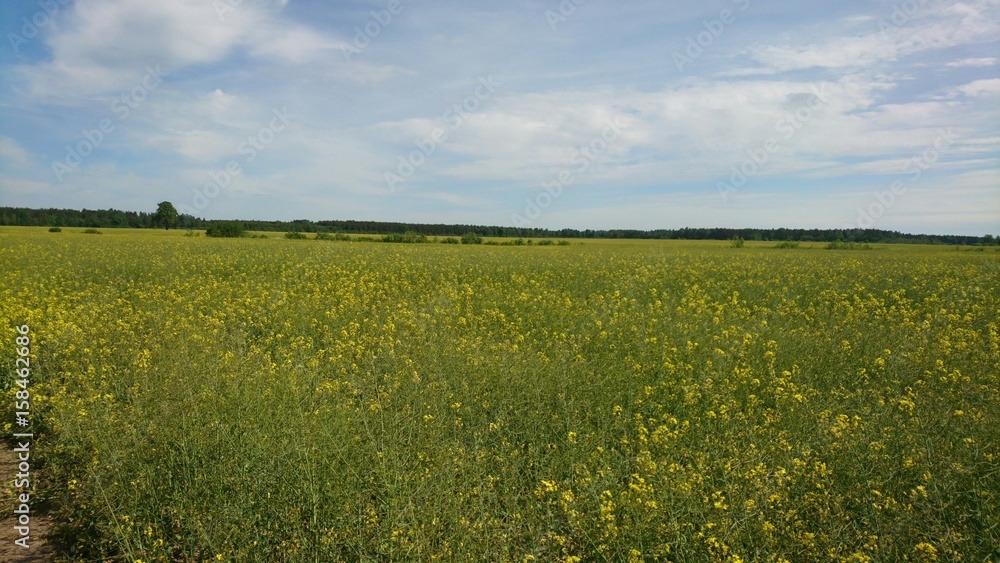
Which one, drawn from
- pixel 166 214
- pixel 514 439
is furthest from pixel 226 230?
pixel 514 439

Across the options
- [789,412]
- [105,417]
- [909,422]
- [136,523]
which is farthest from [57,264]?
Answer: [909,422]

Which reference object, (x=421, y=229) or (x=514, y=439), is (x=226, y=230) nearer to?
(x=421, y=229)

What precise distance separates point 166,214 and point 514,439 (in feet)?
310

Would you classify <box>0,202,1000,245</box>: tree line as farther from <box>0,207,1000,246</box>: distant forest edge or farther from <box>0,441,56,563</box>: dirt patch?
<box>0,441,56,563</box>: dirt patch

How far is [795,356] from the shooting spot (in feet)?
25.6

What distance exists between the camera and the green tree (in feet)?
268

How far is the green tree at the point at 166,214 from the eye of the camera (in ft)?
268

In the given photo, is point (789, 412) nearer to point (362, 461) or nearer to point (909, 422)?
point (909, 422)

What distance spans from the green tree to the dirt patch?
90480 millimetres

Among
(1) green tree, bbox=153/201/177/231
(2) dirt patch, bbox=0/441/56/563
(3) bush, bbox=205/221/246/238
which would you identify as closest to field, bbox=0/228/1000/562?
Result: (2) dirt patch, bbox=0/441/56/563

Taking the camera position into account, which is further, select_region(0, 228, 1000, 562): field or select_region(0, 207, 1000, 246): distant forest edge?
select_region(0, 207, 1000, 246): distant forest edge

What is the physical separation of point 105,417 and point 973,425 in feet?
27.3

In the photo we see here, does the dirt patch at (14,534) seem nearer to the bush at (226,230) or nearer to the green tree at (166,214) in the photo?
the bush at (226,230)

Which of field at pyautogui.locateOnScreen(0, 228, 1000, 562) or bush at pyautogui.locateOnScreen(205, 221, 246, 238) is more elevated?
bush at pyautogui.locateOnScreen(205, 221, 246, 238)
